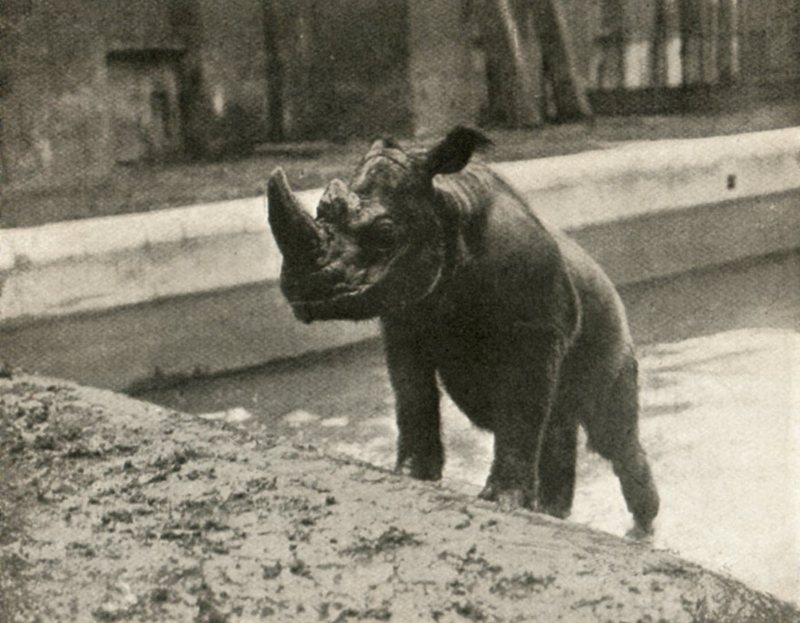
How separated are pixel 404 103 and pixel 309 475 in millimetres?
4561

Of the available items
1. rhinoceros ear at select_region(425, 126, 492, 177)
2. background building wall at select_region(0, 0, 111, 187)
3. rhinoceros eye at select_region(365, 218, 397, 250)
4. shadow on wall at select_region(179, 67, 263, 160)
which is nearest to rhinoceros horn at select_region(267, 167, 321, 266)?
rhinoceros eye at select_region(365, 218, 397, 250)

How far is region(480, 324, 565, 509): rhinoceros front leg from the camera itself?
362cm

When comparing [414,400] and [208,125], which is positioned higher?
[208,125]

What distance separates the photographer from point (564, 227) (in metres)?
6.52

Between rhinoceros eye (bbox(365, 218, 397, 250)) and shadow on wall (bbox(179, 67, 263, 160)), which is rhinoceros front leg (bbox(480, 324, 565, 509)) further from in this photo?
shadow on wall (bbox(179, 67, 263, 160))

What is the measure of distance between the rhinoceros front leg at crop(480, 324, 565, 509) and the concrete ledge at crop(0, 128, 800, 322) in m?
1.75

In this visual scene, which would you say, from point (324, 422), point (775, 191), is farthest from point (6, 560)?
point (775, 191)

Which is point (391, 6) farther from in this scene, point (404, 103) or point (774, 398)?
point (774, 398)

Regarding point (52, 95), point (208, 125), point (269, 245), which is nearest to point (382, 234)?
point (269, 245)

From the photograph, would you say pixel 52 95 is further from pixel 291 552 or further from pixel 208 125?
pixel 291 552

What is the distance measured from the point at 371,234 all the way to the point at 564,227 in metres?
3.35

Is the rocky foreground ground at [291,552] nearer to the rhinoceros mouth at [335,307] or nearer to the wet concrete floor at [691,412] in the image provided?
the rhinoceros mouth at [335,307]

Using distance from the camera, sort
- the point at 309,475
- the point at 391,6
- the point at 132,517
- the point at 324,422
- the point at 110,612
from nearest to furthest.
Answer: the point at 110,612 → the point at 132,517 → the point at 309,475 → the point at 324,422 → the point at 391,6

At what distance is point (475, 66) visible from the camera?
7.86m
